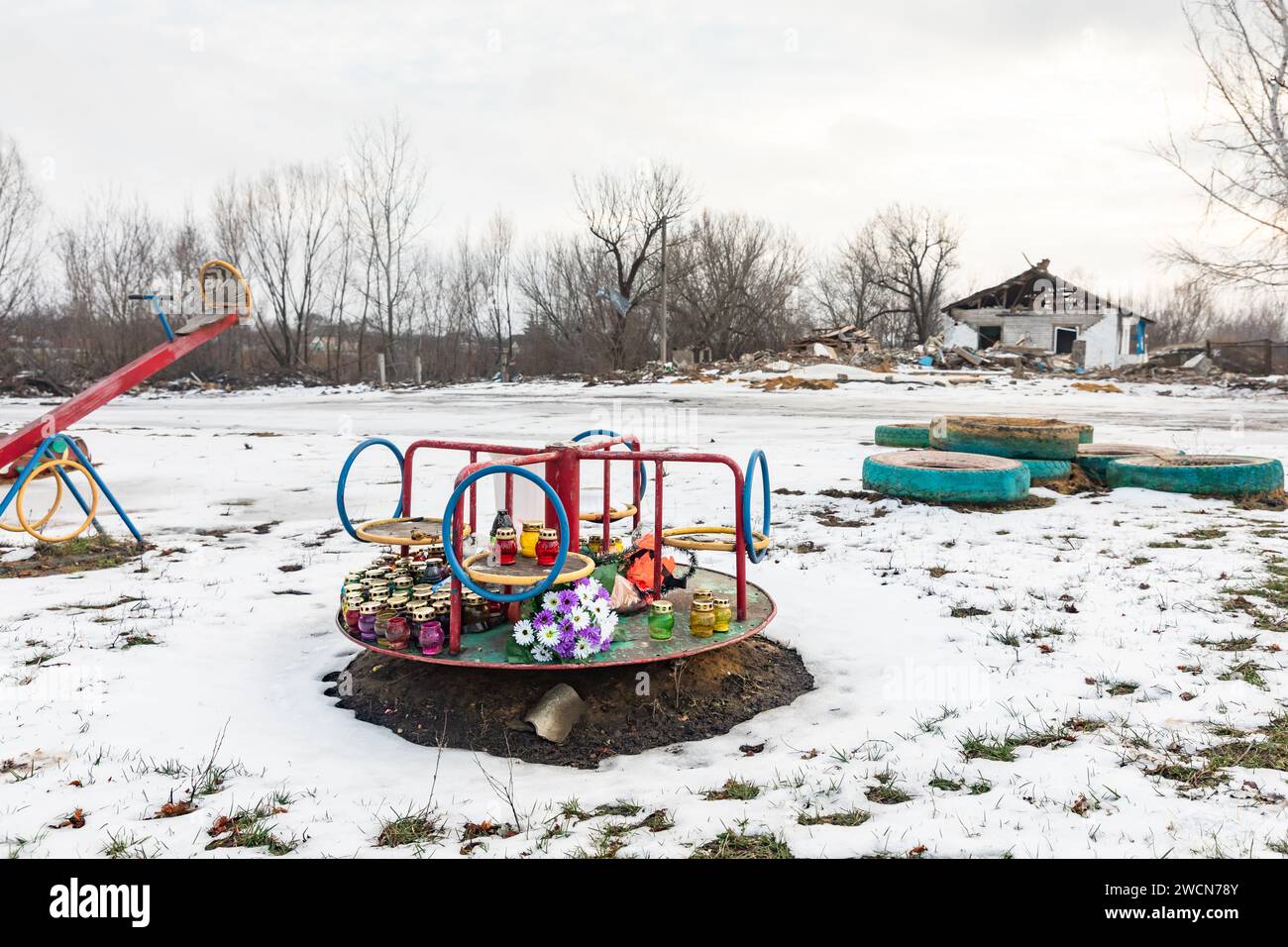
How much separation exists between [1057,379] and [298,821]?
100ft

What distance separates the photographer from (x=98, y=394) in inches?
274

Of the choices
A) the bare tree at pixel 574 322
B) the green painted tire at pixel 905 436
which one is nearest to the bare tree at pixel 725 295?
the bare tree at pixel 574 322

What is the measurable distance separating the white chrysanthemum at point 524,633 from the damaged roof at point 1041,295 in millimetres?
41737

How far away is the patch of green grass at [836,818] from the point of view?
285 centimetres

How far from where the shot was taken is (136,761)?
339 centimetres

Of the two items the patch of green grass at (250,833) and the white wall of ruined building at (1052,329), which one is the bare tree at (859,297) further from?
the patch of green grass at (250,833)

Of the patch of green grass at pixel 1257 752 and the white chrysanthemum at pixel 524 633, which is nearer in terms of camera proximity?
the patch of green grass at pixel 1257 752

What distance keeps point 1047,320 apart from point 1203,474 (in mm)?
35418

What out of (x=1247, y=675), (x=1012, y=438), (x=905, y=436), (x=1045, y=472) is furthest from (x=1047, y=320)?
(x=1247, y=675)

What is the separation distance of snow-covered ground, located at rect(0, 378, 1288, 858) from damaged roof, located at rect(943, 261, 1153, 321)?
35.8 meters

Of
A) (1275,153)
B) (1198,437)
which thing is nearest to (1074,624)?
(1198,437)

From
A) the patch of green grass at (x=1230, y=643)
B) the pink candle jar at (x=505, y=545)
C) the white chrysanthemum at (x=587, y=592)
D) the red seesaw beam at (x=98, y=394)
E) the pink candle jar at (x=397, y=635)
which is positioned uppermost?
the red seesaw beam at (x=98, y=394)

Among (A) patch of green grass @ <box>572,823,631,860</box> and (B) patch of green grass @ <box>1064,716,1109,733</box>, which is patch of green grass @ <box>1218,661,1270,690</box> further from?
(A) patch of green grass @ <box>572,823,631,860</box>
